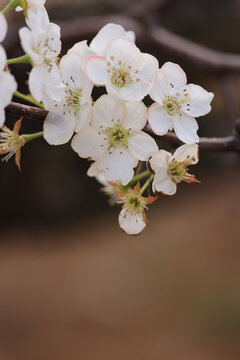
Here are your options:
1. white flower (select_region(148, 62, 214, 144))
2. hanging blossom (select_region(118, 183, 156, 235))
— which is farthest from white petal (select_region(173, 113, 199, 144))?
hanging blossom (select_region(118, 183, 156, 235))

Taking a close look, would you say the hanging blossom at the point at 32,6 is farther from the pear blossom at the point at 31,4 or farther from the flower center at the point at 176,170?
the flower center at the point at 176,170

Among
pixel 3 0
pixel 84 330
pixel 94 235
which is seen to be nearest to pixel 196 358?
pixel 84 330

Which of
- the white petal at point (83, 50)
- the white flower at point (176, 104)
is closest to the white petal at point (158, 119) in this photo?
the white flower at point (176, 104)

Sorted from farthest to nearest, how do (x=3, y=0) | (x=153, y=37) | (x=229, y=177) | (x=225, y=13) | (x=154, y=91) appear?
(x=229, y=177)
(x=225, y=13)
(x=153, y=37)
(x=3, y=0)
(x=154, y=91)

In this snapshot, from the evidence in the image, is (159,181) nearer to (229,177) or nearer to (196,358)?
(196,358)

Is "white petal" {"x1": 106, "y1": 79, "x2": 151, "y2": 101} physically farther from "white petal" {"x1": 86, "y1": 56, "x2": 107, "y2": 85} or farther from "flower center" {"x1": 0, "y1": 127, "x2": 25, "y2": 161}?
"flower center" {"x1": 0, "y1": 127, "x2": 25, "y2": 161}

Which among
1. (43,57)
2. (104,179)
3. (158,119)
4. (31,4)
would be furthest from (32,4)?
(104,179)
